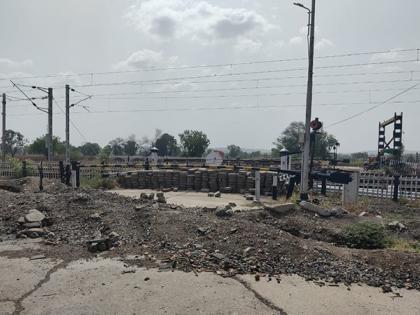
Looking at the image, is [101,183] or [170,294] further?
[101,183]

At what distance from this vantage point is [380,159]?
3356 cm

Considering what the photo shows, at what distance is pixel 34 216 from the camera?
31.3 ft

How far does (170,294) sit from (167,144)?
64739 mm

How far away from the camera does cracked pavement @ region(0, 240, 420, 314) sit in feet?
17.3

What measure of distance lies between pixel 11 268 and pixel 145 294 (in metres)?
2.69

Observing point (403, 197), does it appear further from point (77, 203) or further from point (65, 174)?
point (65, 174)

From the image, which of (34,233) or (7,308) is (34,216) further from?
(7,308)

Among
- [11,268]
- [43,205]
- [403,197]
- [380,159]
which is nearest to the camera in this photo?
[11,268]

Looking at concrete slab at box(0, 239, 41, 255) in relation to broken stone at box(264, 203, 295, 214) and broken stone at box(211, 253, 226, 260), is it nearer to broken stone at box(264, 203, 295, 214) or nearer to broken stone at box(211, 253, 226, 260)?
broken stone at box(211, 253, 226, 260)

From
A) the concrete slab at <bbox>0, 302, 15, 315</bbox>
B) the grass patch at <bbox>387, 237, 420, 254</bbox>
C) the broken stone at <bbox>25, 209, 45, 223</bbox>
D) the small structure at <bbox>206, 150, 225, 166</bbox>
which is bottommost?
the concrete slab at <bbox>0, 302, 15, 315</bbox>

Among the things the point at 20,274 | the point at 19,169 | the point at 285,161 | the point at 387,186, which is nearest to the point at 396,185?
the point at 387,186

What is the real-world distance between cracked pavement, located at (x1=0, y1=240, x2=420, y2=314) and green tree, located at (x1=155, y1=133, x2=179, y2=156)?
61.4 metres

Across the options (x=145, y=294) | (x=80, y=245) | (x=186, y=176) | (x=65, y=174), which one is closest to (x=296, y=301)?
(x=145, y=294)

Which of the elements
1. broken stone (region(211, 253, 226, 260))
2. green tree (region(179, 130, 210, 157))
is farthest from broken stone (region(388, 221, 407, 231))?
green tree (region(179, 130, 210, 157))
